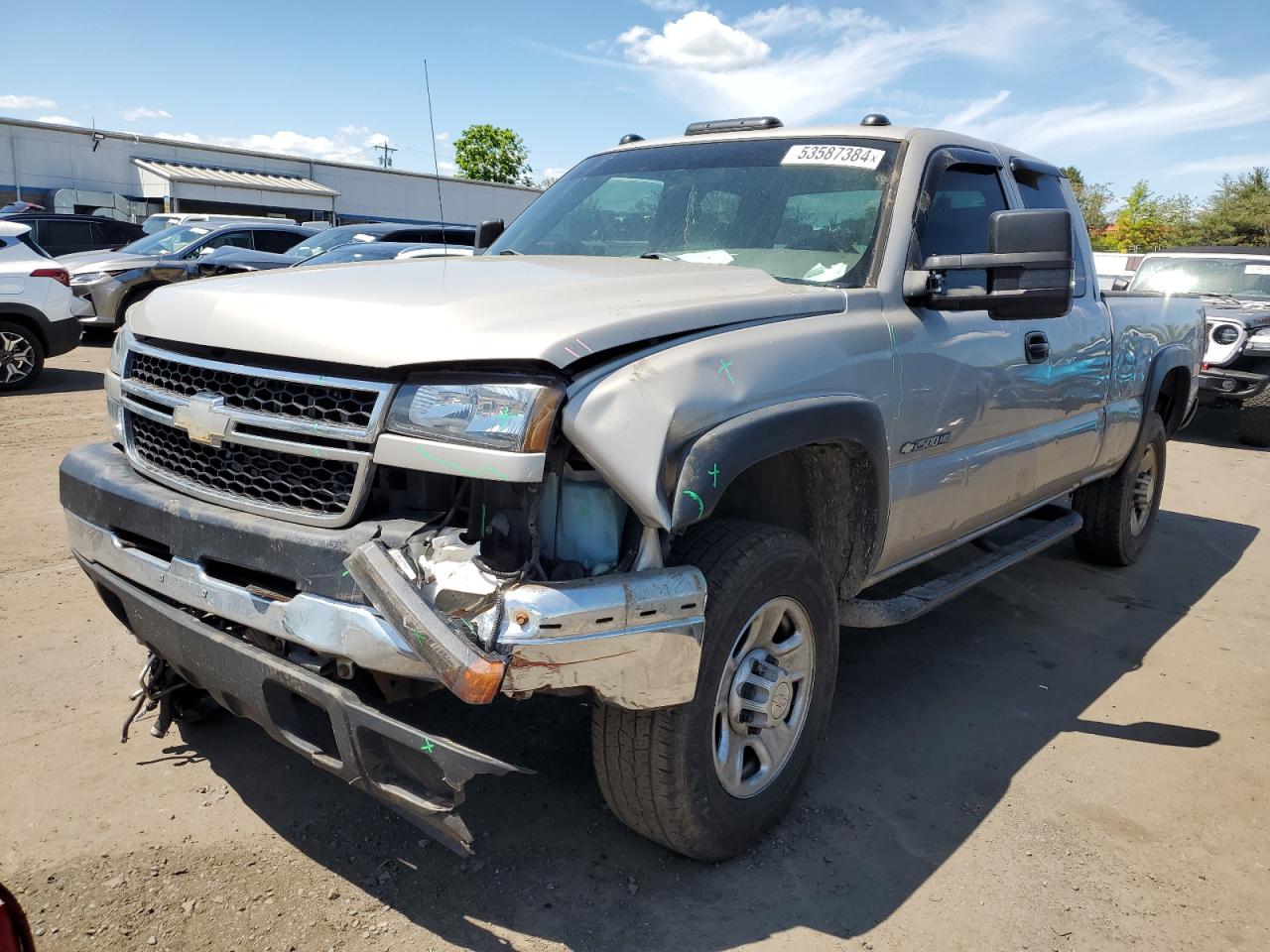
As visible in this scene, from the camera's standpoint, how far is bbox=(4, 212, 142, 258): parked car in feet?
54.4

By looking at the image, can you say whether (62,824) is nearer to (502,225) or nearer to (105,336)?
(502,225)

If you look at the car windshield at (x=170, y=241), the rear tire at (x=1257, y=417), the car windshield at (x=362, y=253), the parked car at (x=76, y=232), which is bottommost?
the rear tire at (x=1257, y=417)

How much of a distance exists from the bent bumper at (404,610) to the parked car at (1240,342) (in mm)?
9007

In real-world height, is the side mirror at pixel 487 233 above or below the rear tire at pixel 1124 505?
above

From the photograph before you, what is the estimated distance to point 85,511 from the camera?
2676 mm

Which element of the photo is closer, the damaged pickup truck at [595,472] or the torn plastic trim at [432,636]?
the torn plastic trim at [432,636]

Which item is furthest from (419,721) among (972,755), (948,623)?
(948,623)

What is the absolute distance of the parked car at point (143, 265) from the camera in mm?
12562

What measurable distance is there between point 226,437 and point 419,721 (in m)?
1.32

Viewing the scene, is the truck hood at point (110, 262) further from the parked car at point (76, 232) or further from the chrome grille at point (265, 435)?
the chrome grille at point (265, 435)

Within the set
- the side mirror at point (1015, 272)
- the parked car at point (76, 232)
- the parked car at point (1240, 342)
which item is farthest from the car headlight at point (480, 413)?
the parked car at point (76, 232)

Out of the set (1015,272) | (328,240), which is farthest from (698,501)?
(328,240)

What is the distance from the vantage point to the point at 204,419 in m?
2.37

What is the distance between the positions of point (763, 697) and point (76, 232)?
18164mm
